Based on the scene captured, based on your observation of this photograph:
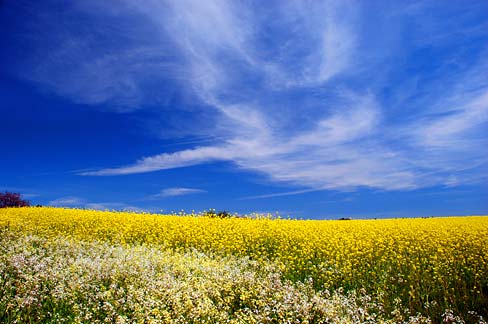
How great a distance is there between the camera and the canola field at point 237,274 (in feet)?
19.7

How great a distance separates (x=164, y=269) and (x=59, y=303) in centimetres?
260

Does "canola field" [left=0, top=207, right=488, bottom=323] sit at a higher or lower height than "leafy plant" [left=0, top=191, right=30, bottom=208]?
lower

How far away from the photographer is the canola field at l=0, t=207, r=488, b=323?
5992mm

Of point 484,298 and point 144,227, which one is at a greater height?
point 144,227

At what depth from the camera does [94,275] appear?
7.86 meters

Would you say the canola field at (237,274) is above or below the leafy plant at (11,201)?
below

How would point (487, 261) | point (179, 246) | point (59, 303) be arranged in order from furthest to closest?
point (179, 246) < point (487, 261) < point (59, 303)

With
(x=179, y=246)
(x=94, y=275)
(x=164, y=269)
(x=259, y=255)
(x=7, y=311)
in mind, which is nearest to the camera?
(x=7, y=311)

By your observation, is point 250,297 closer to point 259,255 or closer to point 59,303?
point 59,303

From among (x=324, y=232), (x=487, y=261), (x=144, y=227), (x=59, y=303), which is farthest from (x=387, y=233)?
(x=59, y=303)

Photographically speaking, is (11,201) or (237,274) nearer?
(237,274)

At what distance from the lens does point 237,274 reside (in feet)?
27.0

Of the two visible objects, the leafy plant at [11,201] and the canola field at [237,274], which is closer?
the canola field at [237,274]

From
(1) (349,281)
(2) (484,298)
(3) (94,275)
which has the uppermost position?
(3) (94,275)
